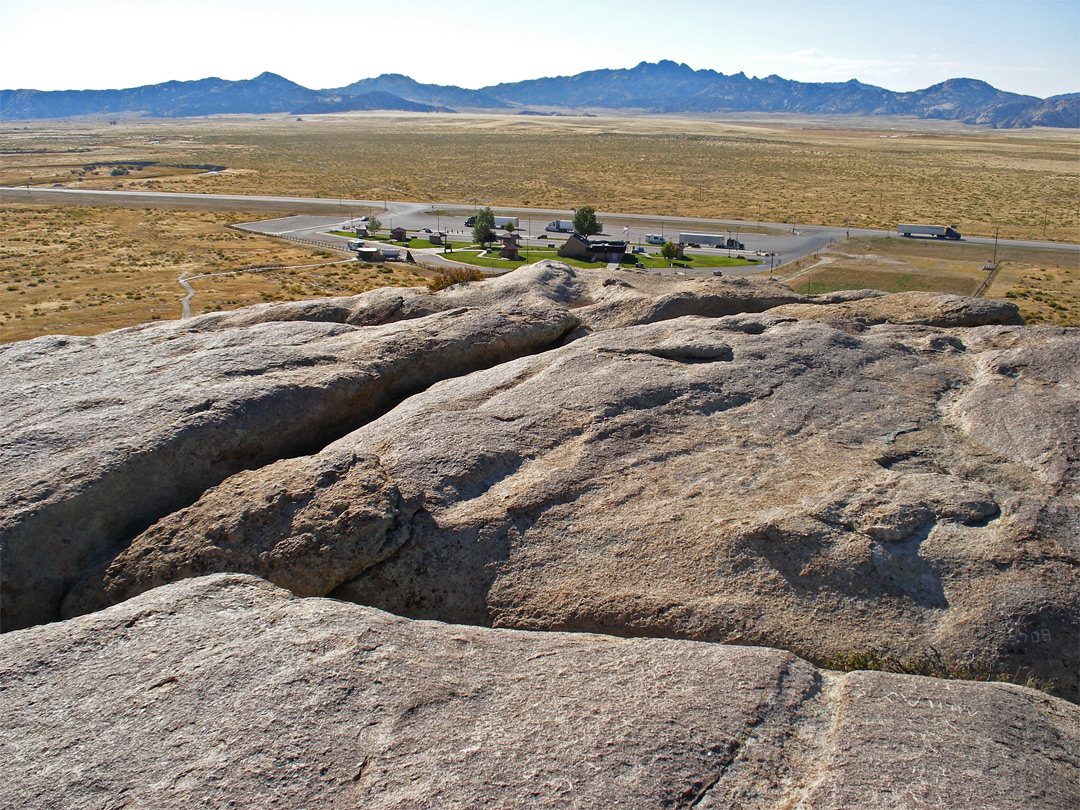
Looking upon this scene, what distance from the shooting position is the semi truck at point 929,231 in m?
104

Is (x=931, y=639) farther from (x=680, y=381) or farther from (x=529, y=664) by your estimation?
(x=680, y=381)

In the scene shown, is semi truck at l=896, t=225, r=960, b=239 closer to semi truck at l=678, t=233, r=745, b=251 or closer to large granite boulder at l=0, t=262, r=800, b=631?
semi truck at l=678, t=233, r=745, b=251

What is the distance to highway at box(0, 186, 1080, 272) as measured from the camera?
10181cm

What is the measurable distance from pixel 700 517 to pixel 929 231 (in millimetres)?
110181

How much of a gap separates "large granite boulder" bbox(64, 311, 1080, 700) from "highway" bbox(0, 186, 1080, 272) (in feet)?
245

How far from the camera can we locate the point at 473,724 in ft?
22.5

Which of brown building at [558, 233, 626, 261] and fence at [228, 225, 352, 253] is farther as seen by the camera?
fence at [228, 225, 352, 253]

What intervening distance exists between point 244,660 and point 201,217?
12514cm

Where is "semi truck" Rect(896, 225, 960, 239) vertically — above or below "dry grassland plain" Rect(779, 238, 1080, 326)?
above

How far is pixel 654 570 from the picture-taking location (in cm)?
1001

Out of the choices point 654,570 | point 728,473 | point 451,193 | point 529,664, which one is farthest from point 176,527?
point 451,193

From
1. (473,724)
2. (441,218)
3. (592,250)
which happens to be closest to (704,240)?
(592,250)

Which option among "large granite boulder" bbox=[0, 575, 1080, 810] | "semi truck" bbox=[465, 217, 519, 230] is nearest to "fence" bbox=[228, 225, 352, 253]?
"semi truck" bbox=[465, 217, 519, 230]

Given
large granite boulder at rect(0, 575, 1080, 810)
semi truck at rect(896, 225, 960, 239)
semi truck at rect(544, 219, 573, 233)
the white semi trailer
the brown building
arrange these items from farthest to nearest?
semi truck at rect(544, 219, 573, 233)
semi truck at rect(896, 225, 960, 239)
the white semi trailer
the brown building
large granite boulder at rect(0, 575, 1080, 810)
